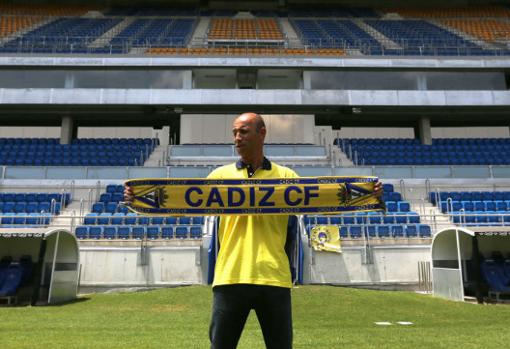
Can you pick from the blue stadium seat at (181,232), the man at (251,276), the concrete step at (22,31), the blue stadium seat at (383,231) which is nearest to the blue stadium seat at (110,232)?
the blue stadium seat at (181,232)

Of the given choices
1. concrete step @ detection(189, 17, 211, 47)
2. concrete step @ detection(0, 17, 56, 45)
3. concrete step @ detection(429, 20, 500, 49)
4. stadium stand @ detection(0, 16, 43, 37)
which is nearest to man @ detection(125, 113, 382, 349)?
concrete step @ detection(189, 17, 211, 47)

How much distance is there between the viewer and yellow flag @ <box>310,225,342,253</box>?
1345 centimetres

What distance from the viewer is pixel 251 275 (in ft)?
8.05

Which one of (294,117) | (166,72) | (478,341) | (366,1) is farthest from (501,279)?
(366,1)

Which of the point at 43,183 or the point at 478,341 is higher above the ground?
the point at 43,183

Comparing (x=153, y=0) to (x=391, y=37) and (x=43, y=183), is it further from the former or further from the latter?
(x=43, y=183)

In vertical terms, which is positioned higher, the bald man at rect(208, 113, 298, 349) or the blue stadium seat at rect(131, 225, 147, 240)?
the blue stadium seat at rect(131, 225, 147, 240)

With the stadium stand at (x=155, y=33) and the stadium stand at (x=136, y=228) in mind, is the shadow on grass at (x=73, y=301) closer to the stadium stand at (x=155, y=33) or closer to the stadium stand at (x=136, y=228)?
the stadium stand at (x=136, y=228)

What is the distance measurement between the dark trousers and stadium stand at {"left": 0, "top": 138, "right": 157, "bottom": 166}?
20602 mm

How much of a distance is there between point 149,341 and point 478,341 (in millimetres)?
4916

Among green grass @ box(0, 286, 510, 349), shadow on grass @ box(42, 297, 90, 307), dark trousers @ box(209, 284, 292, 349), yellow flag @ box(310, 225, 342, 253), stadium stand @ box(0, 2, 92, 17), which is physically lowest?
shadow on grass @ box(42, 297, 90, 307)

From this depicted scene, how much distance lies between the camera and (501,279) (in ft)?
38.7

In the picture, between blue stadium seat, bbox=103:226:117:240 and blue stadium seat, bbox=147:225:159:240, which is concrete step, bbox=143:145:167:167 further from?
blue stadium seat, bbox=147:225:159:240

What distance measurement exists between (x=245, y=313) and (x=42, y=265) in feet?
35.2
